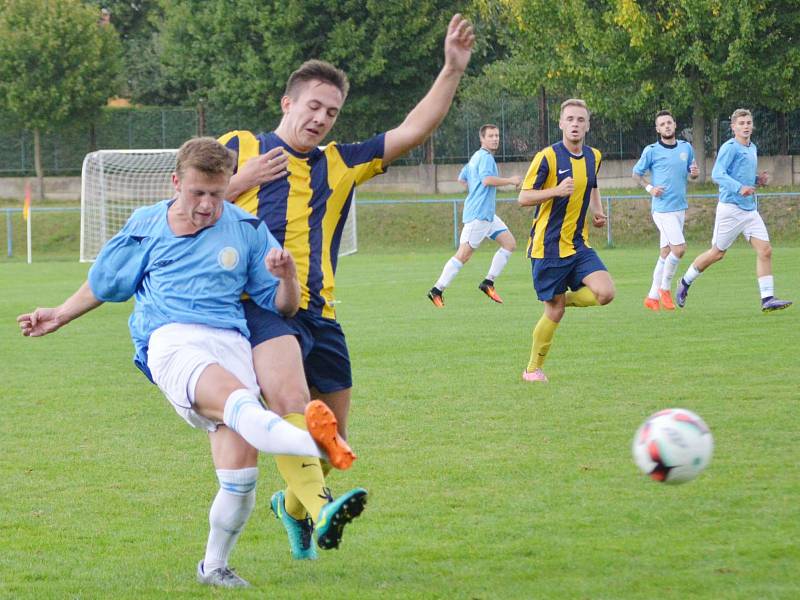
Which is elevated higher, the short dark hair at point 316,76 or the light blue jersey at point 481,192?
the short dark hair at point 316,76

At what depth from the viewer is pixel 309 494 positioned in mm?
4441

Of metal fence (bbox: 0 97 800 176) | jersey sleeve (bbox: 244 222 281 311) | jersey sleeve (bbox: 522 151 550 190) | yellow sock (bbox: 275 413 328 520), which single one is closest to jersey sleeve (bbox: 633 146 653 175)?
jersey sleeve (bbox: 522 151 550 190)

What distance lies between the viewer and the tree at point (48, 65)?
35.0m

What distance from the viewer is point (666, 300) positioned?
14.4m

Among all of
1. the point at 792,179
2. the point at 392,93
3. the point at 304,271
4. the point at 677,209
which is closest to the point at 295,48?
the point at 392,93

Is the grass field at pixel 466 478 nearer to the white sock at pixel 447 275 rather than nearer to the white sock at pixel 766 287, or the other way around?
the white sock at pixel 766 287

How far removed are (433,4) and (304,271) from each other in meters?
31.6

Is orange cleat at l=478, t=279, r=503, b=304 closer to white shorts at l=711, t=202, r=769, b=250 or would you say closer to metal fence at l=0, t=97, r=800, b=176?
white shorts at l=711, t=202, r=769, b=250

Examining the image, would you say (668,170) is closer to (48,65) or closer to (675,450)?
(675,450)

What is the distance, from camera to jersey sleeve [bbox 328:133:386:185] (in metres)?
5.23

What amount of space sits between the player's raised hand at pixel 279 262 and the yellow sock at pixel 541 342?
16.8ft

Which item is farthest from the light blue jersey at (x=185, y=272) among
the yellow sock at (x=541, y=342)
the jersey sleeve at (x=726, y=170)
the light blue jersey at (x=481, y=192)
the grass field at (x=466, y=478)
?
the light blue jersey at (x=481, y=192)

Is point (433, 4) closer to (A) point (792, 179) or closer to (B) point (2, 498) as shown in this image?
(A) point (792, 179)

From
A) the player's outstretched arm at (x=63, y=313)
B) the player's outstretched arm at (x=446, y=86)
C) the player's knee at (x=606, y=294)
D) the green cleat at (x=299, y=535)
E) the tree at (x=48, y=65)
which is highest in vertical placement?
the tree at (x=48, y=65)
